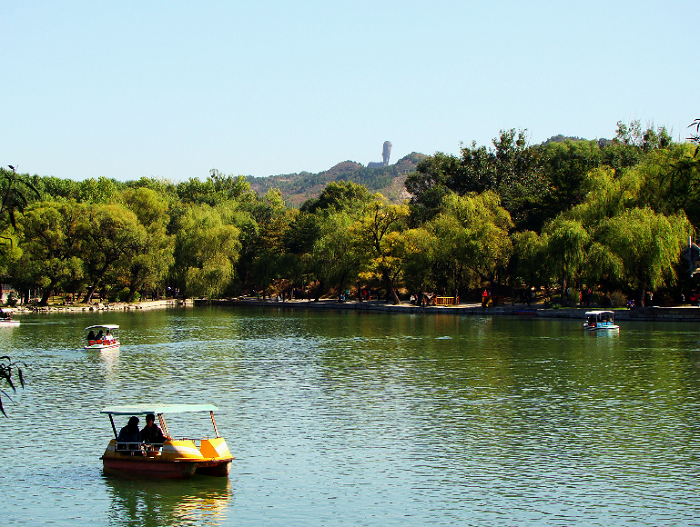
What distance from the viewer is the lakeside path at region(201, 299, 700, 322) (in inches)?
2405

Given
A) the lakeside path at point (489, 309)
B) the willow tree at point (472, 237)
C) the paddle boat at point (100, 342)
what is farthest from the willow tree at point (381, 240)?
the paddle boat at point (100, 342)

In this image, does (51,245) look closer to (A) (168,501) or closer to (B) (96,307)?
(B) (96,307)

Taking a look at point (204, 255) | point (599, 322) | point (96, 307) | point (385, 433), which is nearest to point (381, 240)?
point (204, 255)

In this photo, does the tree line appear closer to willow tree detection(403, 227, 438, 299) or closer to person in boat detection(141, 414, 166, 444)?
willow tree detection(403, 227, 438, 299)

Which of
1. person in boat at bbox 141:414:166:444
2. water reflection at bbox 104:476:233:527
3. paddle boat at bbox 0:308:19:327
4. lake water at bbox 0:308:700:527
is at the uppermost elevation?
paddle boat at bbox 0:308:19:327

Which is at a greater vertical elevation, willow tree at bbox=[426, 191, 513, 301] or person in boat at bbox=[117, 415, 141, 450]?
willow tree at bbox=[426, 191, 513, 301]

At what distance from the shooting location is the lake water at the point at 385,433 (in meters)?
17.0

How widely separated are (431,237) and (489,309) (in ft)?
34.5

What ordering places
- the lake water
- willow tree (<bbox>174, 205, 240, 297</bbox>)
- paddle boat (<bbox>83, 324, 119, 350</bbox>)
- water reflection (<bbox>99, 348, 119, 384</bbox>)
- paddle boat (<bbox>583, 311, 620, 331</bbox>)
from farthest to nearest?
willow tree (<bbox>174, 205, 240, 297</bbox>) → paddle boat (<bbox>583, 311, 620, 331</bbox>) → paddle boat (<bbox>83, 324, 119, 350</bbox>) → water reflection (<bbox>99, 348, 119, 384</bbox>) → the lake water

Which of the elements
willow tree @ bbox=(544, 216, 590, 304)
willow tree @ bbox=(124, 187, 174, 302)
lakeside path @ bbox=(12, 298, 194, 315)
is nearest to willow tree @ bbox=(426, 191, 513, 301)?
willow tree @ bbox=(544, 216, 590, 304)

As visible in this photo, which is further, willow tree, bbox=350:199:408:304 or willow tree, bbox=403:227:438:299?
willow tree, bbox=350:199:408:304

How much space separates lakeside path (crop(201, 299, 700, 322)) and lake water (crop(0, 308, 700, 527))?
41.8 ft

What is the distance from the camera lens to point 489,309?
77000 millimetres

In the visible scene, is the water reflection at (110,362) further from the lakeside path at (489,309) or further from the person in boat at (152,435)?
the lakeside path at (489,309)
